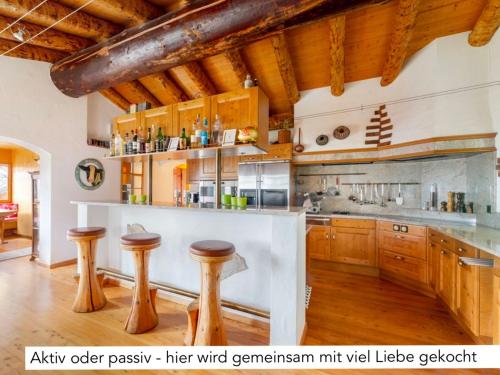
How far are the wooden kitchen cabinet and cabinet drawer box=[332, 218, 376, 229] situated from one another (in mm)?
983

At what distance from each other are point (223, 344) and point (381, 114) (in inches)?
149

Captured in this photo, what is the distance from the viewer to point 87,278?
227cm

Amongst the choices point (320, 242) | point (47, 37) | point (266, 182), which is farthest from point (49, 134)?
point (320, 242)

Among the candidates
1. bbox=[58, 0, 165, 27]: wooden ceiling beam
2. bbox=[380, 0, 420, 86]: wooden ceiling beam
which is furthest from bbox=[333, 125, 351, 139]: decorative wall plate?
bbox=[58, 0, 165, 27]: wooden ceiling beam

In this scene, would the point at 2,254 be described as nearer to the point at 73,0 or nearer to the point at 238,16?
the point at 73,0

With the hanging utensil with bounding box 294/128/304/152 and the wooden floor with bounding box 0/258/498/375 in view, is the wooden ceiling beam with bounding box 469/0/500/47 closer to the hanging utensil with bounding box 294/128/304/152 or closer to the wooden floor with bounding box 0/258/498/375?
the hanging utensil with bounding box 294/128/304/152

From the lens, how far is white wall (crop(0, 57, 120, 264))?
3311 millimetres

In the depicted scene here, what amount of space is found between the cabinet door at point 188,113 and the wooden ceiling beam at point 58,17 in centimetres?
155

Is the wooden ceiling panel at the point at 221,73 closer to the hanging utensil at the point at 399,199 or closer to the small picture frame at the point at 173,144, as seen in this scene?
the small picture frame at the point at 173,144

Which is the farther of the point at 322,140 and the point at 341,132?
the point at 322,140

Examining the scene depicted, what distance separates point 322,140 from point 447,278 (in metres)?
2.55

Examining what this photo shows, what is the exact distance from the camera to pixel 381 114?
349cm

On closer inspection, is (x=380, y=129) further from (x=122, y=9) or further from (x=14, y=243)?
(x=14, y=243)

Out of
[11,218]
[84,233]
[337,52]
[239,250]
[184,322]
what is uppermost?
[337,52]
